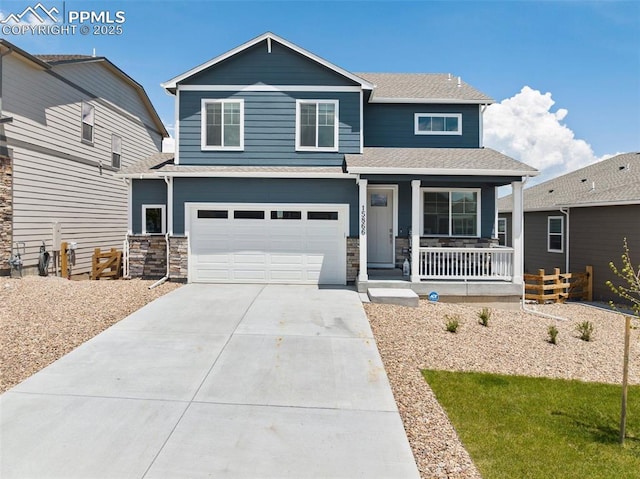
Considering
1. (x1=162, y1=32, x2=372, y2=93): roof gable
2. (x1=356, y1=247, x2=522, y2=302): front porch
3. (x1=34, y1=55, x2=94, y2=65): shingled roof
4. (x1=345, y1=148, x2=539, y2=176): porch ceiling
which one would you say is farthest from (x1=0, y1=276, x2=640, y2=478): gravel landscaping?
(x1=34, y1=55, x2=94, y2=65): shingled roof

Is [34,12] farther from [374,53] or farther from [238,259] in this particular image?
[374,53]

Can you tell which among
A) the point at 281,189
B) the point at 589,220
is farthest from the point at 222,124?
the point at 589,220

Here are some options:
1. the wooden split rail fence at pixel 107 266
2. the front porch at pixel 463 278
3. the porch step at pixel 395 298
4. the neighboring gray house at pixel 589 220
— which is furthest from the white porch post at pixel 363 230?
the wooden split rail fence at pixel 107 266

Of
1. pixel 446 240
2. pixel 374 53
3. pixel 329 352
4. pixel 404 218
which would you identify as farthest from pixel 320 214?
pixel 374 53

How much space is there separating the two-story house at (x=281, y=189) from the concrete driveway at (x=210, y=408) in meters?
4.07

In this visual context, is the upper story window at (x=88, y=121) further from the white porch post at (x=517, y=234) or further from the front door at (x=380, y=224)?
the white porch post at (x=517, y=234)

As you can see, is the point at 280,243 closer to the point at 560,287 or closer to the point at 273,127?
the point at 273,127

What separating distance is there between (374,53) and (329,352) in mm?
14157

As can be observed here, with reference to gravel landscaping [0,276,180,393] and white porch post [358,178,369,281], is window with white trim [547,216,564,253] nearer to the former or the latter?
white porch post [358,178,369,281]

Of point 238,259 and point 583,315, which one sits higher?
point 238,259

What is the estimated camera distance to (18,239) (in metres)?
11.1

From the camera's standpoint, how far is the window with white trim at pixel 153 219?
1168 centimetres

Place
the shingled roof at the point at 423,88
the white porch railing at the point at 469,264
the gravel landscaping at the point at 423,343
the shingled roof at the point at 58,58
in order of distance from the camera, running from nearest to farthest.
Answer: the gravel landscaping at the point at 423,343 → the white porch railing at the point at 469,264 → the shingled roof at the point at 423,88 → the shingled roof at the point at 58,58

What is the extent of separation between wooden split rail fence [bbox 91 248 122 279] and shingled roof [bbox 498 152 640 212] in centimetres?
1618
